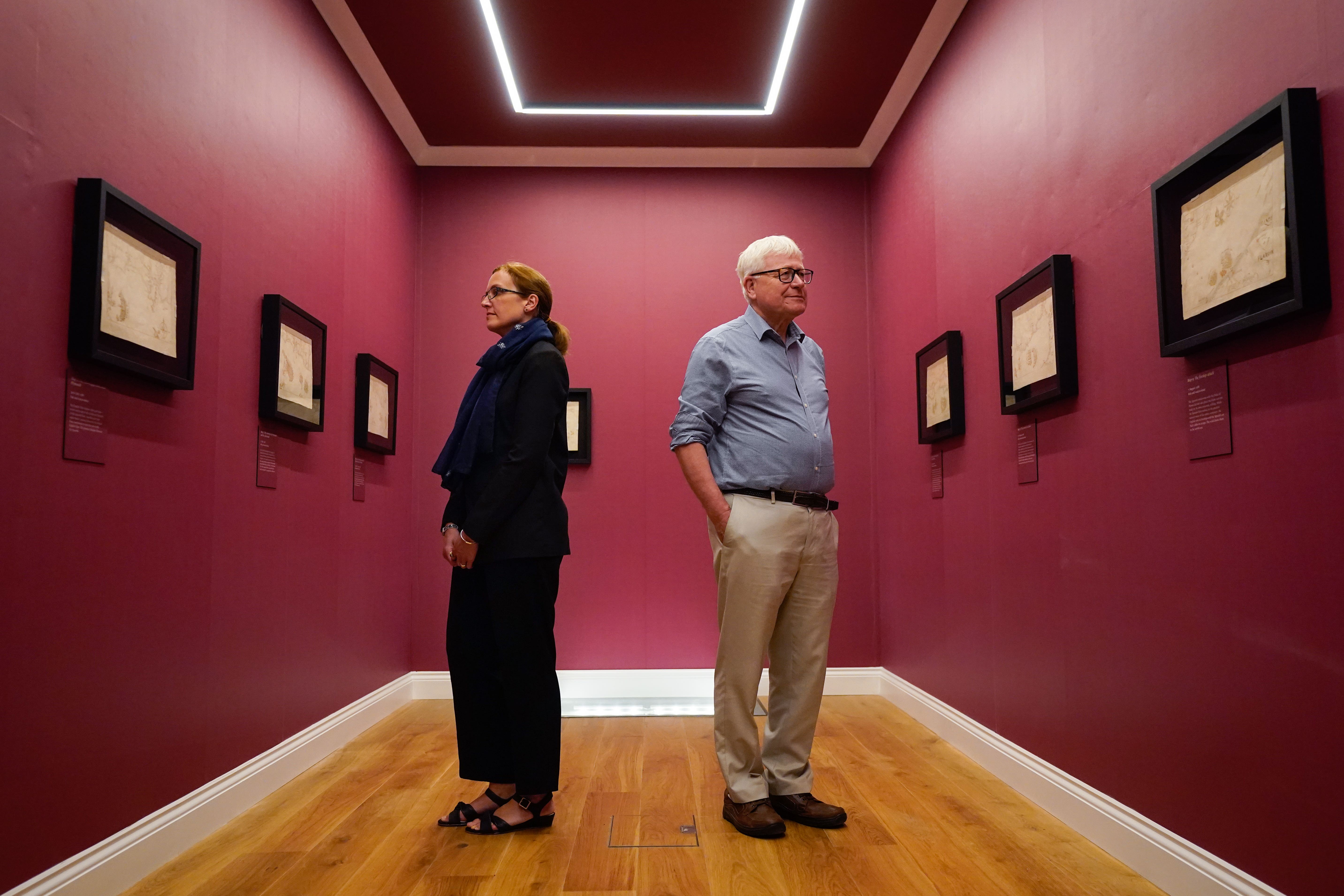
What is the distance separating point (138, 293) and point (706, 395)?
1408 millimetres

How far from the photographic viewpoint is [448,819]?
234cm

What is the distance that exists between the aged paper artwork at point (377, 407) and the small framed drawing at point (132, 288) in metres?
1.38

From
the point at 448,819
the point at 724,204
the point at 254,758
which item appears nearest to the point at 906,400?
the point at 724,204

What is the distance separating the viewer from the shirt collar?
2.46 meters

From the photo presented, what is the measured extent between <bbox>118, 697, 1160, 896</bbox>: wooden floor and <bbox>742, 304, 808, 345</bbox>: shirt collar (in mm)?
1351

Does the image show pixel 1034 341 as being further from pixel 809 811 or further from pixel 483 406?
pixel 483 406

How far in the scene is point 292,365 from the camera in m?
2.89

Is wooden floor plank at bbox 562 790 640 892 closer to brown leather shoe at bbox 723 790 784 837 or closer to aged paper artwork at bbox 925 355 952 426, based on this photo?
brown leather shoe at bbox 723 790 784 837

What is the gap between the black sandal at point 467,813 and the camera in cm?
233

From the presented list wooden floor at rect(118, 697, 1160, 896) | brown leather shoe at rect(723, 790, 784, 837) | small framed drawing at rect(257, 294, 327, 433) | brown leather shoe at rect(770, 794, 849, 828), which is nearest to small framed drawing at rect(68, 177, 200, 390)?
small framed drawing at rect(257, 294, 327, 433)

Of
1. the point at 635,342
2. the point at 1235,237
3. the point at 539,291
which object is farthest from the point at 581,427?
the point at 1235,237

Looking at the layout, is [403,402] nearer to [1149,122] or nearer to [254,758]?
[254,758]

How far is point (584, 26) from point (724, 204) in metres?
1.36

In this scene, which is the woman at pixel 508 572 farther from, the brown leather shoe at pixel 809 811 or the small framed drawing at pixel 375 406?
the small framed drawing at pixel 375 406
